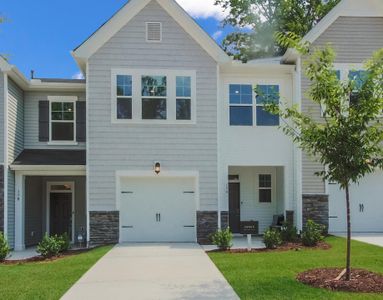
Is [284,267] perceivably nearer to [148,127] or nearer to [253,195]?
[148,127]

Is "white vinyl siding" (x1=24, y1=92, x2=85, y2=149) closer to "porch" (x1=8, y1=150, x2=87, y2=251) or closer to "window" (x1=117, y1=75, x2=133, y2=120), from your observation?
"porch" (x1=8, y1=150, x2=87, y2=251)

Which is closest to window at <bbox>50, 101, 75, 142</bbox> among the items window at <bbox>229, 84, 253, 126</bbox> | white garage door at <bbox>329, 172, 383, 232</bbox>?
window at <bbox>229, 84, 253, 126</bbox>

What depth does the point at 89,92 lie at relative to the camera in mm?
17047

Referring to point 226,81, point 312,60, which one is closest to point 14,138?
point 226,81

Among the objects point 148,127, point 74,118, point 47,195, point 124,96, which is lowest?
point 47,195

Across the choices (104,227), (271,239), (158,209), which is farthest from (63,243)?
(271,239)

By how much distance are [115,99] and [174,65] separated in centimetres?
226

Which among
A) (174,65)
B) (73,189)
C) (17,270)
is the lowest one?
(17,270)

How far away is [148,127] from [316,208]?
6309mm

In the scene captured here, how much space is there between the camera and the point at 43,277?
10.7m

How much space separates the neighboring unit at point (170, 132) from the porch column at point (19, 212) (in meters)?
0.03

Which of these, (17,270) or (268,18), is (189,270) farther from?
(268,18)

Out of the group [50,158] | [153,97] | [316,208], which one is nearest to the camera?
[153,97]

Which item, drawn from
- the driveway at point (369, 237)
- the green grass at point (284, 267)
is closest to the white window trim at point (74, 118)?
the green grass at point (284, 267)
